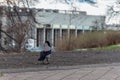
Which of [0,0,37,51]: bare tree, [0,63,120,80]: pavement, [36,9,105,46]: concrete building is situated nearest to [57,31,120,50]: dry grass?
[36,9,105,46]: concrete building

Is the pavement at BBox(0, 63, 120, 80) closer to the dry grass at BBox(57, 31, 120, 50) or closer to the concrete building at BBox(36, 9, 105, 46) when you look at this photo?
the concrete building at BBox(36, 9, 105, 46)

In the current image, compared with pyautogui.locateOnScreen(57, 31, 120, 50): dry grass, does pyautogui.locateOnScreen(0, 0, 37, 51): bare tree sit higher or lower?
higher

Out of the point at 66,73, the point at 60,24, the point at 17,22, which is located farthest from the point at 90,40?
the point at 60,24

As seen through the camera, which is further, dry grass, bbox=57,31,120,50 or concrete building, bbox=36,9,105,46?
concrete building, bbox=36,9,105,46

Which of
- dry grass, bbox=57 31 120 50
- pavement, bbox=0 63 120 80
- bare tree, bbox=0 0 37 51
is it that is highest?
bare tree, bbox=0 0 37 51

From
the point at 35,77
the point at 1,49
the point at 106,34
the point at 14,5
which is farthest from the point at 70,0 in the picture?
the point at 106,34

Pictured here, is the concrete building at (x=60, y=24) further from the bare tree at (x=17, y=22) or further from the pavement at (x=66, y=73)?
the pavement at (x=66, y=73)

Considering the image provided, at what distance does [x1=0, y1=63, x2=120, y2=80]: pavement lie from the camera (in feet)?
36.3

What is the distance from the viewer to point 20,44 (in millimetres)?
26234

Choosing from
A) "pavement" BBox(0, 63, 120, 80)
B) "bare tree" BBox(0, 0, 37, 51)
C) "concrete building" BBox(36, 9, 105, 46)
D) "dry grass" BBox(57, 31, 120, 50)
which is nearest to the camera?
"pavement" BBox(0, 63, 120, 80)

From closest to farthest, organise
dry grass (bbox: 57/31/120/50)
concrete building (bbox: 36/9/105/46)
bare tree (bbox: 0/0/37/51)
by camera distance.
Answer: bare tree (bbox: 0/0/37/51) < dry grass (bbox: 57/31/120/50) < concrete building (bbox: 36/9/105/46)

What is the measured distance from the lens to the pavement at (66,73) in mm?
11055

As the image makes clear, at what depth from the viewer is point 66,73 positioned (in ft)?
39.2

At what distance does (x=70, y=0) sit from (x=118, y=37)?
14.2 meters
